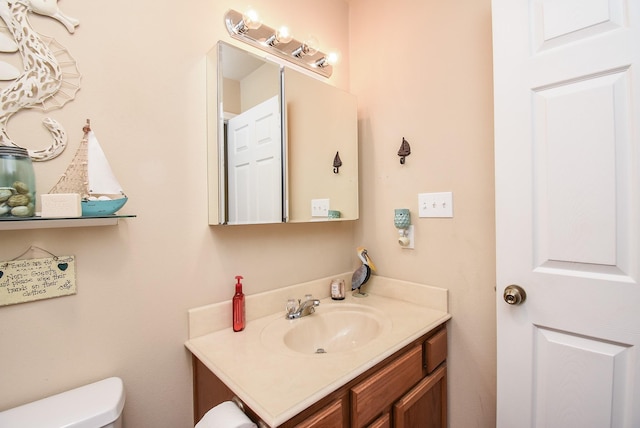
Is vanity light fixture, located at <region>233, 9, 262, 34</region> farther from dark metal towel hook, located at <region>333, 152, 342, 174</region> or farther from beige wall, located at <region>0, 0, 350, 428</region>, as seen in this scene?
dark metal towel hook, located at <region>333, 152, 342, 174</region>

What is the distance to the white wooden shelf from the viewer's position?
0.70 m

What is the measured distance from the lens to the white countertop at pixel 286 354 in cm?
74

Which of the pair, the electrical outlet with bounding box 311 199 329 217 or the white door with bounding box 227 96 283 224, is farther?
the electrical outlet with bounding box 311 199 329 217

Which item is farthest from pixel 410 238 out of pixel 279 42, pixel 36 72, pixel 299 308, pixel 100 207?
pixel 36 72

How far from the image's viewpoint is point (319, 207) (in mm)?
1486

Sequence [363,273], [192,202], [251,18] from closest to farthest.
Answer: [192,202]
[251,18]
[363,273]

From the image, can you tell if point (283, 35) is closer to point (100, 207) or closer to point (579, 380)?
point (100, 207)

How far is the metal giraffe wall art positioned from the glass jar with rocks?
9cm

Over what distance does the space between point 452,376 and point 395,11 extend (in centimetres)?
181

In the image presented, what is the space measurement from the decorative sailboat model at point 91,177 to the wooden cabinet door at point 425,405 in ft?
3.74

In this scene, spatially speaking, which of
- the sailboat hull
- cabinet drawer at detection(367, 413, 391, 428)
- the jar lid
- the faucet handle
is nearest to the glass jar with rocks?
the jar lid

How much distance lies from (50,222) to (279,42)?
1.12 m

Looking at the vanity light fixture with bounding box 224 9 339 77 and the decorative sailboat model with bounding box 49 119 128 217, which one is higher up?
the vanity light fixture with bounding box 224 9 339 77

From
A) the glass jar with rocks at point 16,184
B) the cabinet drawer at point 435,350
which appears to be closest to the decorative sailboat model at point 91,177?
the glass jar with rocks at point 16,184
